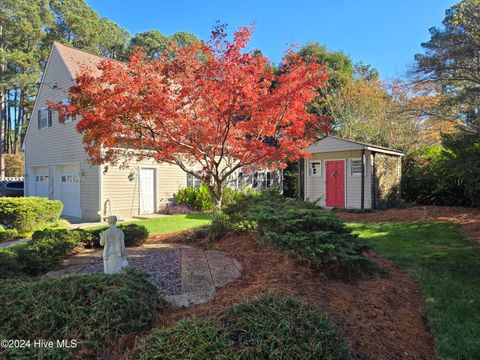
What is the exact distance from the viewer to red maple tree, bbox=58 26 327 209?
5.86m

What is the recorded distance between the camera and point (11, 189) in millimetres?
16891

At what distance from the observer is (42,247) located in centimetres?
481

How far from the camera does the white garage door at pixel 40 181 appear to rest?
604 inches

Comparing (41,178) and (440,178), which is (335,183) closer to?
(440,178)

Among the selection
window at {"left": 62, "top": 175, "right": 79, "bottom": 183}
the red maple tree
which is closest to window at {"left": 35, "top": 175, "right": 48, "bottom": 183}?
window at {"left": 62, "top": 175, "right": 79, "bottom": 183}

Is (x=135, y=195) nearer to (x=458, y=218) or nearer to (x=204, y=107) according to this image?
(x=204, y=107)

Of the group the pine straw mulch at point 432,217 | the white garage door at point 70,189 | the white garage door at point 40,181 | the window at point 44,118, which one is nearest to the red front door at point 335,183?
the pine straw mulch at point 432,217

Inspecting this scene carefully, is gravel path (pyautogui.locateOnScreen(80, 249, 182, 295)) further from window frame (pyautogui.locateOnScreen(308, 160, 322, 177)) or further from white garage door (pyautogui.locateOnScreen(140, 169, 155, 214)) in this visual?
window frame (pyautogui.locateOnScreen(308, 160, 322, 177))

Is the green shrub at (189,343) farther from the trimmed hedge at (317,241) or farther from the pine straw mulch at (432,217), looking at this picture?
the pine straw mulch at (432,217)

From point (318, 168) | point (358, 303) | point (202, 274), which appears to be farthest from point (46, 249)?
point (318, 168)

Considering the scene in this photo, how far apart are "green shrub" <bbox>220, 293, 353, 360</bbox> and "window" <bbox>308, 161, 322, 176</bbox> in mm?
12283

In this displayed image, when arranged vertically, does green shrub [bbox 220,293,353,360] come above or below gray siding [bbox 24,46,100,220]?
below

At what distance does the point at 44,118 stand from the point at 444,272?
55.5 ft

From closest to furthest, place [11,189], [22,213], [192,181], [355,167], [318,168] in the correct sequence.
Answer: [22,213] < [355,167] < [318,168] < [192,181] < [11,189]
